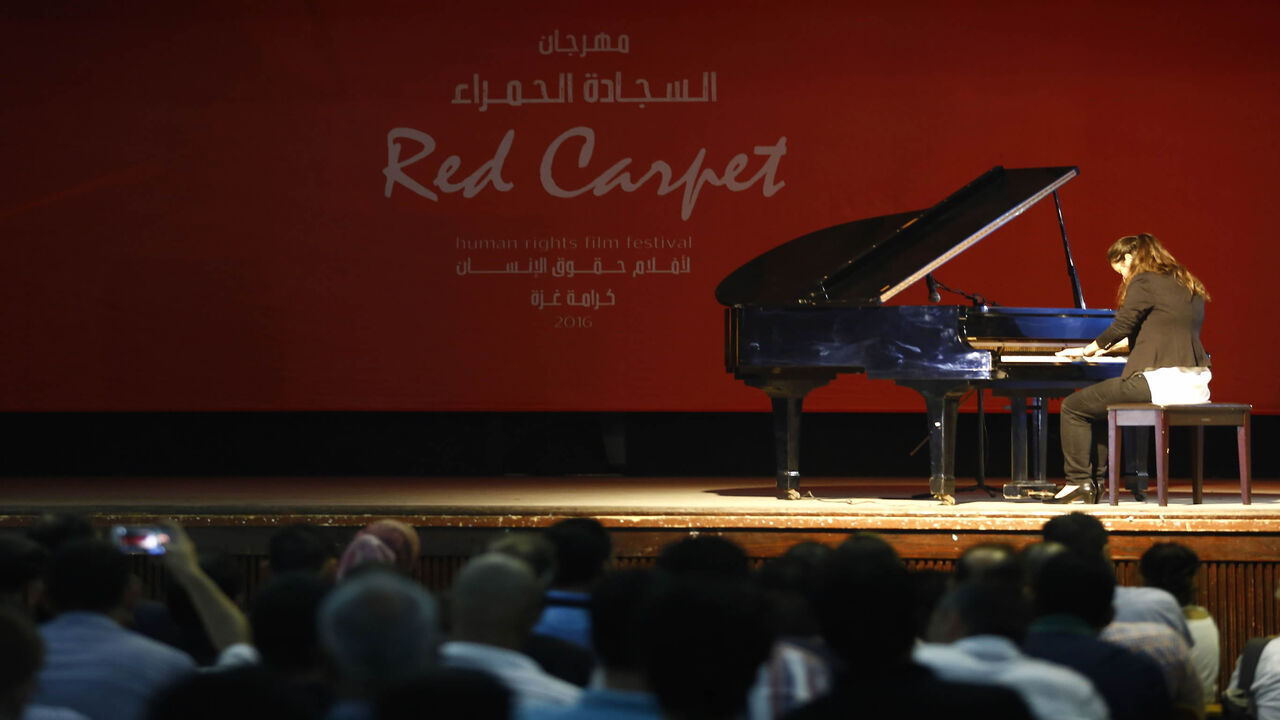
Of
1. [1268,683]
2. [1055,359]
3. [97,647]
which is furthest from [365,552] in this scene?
[1055,359]

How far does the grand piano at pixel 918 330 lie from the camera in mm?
5480

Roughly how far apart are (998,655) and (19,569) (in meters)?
1.88

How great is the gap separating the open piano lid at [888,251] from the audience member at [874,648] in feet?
12.2

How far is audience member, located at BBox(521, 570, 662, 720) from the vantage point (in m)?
1.80

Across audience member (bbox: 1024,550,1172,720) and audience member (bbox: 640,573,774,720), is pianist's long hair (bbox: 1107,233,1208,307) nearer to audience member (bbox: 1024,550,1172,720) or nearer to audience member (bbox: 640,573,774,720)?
audience member (bbox: 1024,550,1172,720)

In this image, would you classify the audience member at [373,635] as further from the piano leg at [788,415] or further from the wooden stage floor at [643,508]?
the piano leg at [788,415]

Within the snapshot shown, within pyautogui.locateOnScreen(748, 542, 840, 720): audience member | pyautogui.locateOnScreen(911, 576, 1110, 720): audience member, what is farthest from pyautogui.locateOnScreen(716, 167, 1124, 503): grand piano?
pyautogui.locateOnScreen(911, 576, 1110, 720): audience member

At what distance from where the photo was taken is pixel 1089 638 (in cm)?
236

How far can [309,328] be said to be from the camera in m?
7.93

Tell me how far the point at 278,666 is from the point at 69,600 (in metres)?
0.56

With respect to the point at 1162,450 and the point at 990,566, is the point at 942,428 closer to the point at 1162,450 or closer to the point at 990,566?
the point at 1162,450

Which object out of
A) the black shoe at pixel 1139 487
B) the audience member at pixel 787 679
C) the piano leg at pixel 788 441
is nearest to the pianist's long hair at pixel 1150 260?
the black shoe at pixel 1139 487

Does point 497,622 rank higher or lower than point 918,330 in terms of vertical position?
lower

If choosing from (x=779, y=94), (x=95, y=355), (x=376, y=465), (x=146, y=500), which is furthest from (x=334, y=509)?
(x=779, y=94)
